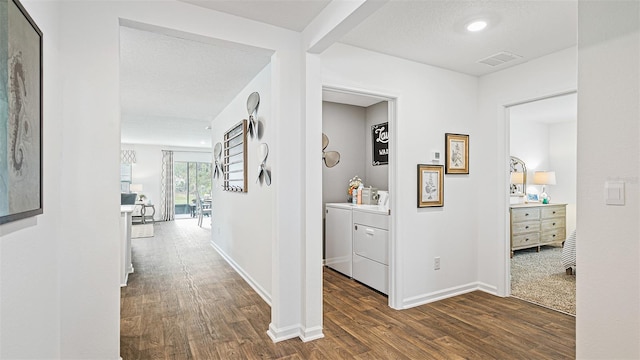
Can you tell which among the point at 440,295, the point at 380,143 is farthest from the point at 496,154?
the point at 380,143

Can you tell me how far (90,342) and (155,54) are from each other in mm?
2394

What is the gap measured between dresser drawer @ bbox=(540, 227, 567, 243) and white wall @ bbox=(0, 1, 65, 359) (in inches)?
257

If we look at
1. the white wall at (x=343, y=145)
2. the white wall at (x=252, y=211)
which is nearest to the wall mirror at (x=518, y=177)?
the white wall at (x=343, y=145)

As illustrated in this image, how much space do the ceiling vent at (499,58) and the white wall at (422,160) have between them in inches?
13.9

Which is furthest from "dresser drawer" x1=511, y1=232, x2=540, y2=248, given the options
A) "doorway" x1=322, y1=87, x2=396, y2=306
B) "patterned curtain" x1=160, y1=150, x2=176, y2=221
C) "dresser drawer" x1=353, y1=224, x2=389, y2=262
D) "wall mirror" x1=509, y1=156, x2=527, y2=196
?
"patterned curtain" x1=160, y1=150, x2=176, y2=221

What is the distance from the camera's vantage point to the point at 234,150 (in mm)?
4484

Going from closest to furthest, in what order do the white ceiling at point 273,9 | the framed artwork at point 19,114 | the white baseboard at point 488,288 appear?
the framed artwork at point 19,114 < the white ceiling at point 273,9 < the white baseboard at point 488,288

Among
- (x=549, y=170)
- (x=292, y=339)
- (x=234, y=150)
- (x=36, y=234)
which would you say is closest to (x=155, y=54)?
(x=234, y=150)

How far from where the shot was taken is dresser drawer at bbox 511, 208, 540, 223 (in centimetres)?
538

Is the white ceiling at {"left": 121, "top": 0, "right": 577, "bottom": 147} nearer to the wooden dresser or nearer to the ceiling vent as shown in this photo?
the ceiling vent

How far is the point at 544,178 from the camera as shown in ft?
20.4

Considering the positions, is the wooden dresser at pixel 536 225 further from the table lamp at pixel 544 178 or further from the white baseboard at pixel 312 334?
the white baseboard at pixel 312 334

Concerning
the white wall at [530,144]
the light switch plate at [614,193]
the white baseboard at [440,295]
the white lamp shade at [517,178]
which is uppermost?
the white wall at [530,144]

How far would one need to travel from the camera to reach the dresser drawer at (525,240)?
17.5 ft
